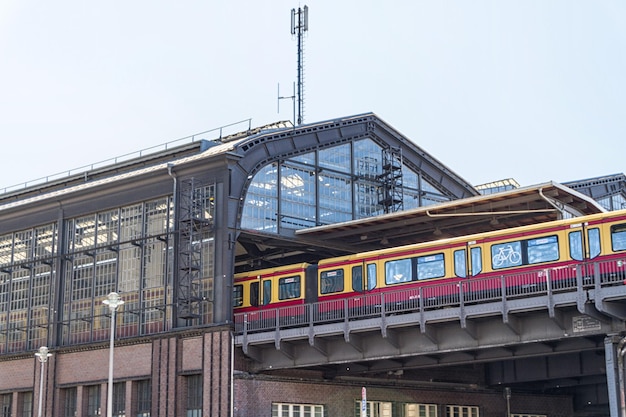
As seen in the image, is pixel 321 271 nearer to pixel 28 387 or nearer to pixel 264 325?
pixel 264 325

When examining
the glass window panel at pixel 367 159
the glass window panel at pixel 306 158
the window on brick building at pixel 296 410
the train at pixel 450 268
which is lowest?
the window on brick building at pixel 296 410

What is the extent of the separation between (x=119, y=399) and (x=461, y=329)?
70.4ft

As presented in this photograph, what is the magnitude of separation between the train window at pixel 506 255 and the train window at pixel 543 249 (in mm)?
544

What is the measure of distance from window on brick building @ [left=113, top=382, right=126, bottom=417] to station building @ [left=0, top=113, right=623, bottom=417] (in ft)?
0.32

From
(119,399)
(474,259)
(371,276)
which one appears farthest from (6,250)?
(474,259)

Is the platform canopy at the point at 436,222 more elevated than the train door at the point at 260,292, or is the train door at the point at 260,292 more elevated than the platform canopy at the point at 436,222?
the platform canopy at the point at 436,222

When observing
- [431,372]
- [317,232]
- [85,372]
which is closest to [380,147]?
[317,232]

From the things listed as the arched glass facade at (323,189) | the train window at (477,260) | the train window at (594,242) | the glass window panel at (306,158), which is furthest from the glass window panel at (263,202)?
the train window at (594,242)

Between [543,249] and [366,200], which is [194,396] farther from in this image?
[543,249]

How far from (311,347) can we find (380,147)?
18589mm

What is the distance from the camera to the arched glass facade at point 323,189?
55844 mm

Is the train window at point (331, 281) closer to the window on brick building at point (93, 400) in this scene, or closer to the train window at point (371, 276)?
the train window at point (371, 276)

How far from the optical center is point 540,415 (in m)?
64.7

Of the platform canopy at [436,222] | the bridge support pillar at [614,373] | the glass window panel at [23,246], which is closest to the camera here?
the bridge support pillar at [614,373]
